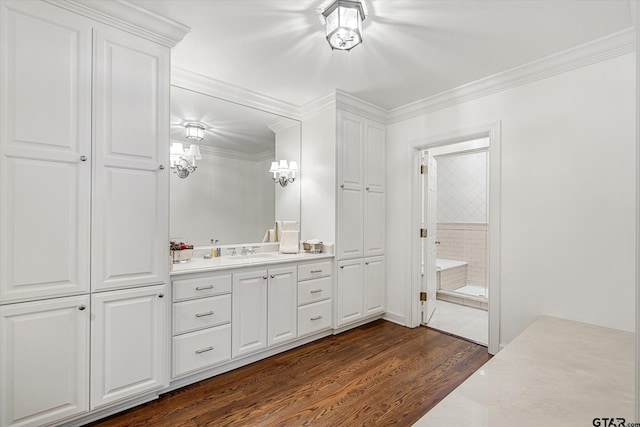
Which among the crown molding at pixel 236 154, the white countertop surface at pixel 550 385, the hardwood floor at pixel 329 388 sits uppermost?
the crown molding at pixel 236 154

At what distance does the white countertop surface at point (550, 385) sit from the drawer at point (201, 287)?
1674 mm

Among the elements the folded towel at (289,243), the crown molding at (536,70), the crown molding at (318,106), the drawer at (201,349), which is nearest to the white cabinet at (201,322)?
the drawer at (201,349)

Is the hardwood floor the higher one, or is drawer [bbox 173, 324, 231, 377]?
drawer [bbox 173, 324, 231, 377]

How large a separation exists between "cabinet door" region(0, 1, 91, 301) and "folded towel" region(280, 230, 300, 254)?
Answer: 1776mm

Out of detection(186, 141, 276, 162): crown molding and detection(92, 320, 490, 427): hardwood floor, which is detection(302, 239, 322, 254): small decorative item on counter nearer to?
detection(92, 320, 490, 427): hardwood floor

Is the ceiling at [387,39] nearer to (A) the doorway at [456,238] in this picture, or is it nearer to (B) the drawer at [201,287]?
(A) the doorway at [456,238]

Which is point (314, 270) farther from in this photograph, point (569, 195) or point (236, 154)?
point (569, 195)

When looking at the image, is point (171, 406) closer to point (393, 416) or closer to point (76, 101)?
point (393, 416)

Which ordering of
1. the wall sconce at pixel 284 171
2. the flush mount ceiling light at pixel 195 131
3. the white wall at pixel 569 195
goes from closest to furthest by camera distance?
1. the white wall at pixel 569 195
2. the flush mount ceiling light at pixel 195 131
3. the wall sconce at pixel 284 171

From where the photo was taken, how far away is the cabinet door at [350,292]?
3.24 metres

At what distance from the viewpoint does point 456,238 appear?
17.6 ft

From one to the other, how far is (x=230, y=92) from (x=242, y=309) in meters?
2.09

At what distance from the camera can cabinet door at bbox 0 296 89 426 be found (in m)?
1.55

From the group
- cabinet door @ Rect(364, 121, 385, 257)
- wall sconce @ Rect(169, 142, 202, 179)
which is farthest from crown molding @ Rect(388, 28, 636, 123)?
wall sconce @ Rect(169, 142, 202, 179)
